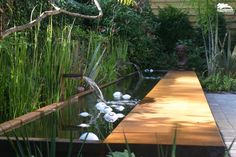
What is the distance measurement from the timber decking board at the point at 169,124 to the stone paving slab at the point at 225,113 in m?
0.33

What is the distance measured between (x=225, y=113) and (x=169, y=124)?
9.61ft

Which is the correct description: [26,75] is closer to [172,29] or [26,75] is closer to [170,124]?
[170,124]

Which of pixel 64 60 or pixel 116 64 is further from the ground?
pixel 64 60

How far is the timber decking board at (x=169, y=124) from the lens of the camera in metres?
2.13

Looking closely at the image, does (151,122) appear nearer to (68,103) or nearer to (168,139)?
(168,139)

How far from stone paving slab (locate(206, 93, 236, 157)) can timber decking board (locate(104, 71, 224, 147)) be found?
13.1 inches

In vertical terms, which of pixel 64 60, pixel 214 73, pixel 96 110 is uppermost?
pixel 64 60

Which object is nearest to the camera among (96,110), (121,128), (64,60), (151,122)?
(121,128)

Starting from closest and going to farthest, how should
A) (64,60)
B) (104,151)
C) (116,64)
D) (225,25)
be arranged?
1. (104,151)
2. (64,60)
3. (116,64)
4. (225,25)

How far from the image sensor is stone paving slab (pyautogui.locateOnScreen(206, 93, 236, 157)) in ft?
12.5

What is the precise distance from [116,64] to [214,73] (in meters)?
2.54

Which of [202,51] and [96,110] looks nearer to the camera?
[96,110]

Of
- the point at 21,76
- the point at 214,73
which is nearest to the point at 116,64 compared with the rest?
the point at 214,73

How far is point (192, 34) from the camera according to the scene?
11.6m
